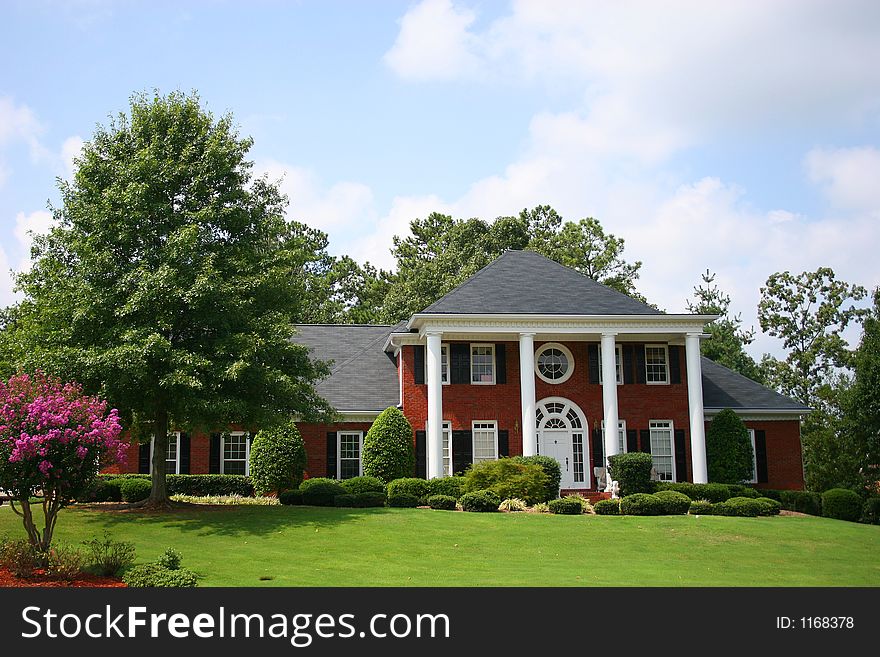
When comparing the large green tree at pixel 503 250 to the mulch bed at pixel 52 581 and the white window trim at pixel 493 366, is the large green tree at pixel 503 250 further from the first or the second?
the mulch bed at pixel 52 581

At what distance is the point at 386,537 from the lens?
2120cm

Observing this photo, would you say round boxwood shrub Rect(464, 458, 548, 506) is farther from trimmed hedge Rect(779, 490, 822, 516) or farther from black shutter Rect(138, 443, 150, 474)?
black shutter Rect(138, 443, 150, 474)

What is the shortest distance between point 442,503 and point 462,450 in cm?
673

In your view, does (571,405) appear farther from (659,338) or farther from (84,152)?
(84,152)

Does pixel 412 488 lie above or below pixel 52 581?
above

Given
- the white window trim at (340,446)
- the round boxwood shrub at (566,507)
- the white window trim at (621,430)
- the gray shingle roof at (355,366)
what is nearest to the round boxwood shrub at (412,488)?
the round boxwood shrub at (566,507)

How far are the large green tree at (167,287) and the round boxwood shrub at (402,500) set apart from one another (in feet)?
12.8

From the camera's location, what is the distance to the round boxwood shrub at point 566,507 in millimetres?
26250

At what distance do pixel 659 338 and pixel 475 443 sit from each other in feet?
29.4

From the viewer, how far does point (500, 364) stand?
34.3 m

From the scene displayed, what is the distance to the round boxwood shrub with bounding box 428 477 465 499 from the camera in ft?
95.3

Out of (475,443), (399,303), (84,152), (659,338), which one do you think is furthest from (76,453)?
(399,303)

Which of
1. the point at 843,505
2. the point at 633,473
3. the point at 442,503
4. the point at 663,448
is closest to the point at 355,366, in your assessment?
the point at 442,503

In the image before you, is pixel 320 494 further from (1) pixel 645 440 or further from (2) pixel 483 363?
(1) pixel 645 440
